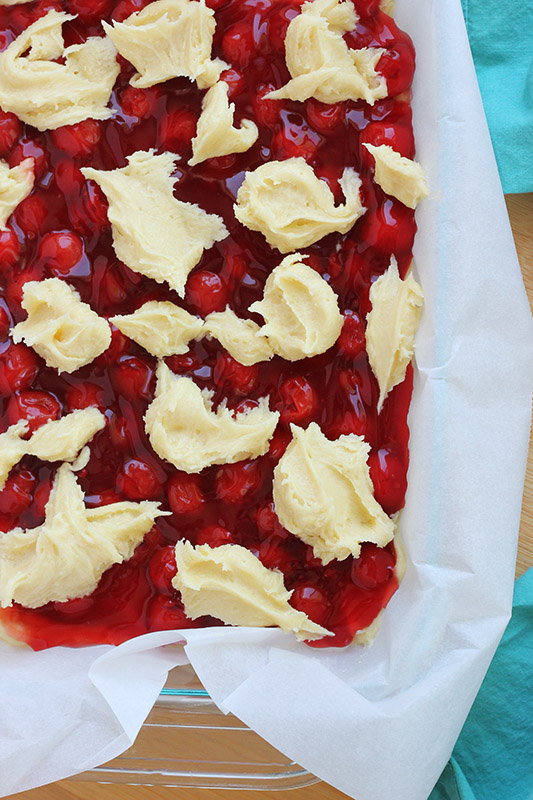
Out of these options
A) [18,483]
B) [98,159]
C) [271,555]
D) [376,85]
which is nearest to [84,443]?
[18,483]

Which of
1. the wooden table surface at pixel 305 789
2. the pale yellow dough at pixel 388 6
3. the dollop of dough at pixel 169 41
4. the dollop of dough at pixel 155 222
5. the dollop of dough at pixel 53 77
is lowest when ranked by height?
the wooden table surface at pixel 305 789

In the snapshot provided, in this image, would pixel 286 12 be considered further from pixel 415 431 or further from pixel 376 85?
pixel 415 431

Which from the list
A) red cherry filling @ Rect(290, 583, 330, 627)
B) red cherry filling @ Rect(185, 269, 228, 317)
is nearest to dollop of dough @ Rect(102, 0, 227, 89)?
red cherry filling @ Rect(185, 269, 228, 317)

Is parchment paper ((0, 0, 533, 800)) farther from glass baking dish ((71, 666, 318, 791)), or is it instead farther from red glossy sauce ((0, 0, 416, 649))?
glass baking dish ((71, 666, 318, 791))

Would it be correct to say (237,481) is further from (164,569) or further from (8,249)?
(8,249)

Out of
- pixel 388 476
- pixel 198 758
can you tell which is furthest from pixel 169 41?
pixel 198 758

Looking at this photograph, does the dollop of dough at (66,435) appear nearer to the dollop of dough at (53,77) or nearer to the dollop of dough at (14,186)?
the dollop of dough at (14,186)

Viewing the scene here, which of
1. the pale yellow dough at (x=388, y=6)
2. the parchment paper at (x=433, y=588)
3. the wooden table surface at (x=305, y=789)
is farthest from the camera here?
the wooden table surface at (x=305, y=789)

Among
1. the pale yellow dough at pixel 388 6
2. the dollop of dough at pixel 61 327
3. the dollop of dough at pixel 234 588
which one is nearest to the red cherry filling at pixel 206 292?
the dollop of dough at pixel 61 327
